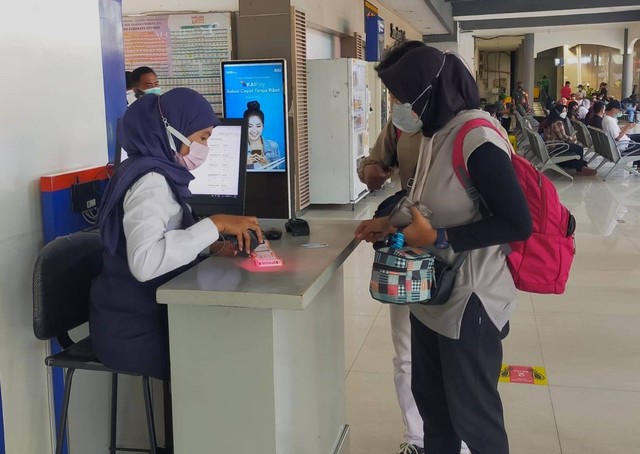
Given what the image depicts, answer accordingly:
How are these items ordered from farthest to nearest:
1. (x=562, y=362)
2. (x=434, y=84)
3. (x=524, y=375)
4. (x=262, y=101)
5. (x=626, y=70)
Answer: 1. (x=626, y=70)
2. (x=262, y=101)
3. (x=562, y=362)
4. (x=524, y=375)
5. (x=434, y=84)

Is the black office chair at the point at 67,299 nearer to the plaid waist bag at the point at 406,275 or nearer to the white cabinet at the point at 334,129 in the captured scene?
the plaid waist bag at the point at 406,275

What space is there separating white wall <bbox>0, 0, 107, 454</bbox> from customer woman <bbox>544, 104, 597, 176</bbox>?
9.84 metres

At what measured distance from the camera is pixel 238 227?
5.96ft

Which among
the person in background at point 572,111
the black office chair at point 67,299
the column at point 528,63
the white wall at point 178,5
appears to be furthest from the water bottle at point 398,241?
the column at point 528,63

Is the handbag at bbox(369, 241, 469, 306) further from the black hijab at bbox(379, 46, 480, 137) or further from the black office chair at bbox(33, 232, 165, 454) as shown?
the black office chair at bbox(33, 232, 165, 454)

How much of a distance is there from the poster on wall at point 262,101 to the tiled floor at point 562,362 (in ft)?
5.12

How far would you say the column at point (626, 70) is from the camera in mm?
22297

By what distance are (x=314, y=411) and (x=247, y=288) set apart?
77cm

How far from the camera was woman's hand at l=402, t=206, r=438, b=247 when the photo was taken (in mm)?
1764

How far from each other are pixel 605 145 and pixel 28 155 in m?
9.74

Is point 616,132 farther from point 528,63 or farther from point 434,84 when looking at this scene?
point 528,63

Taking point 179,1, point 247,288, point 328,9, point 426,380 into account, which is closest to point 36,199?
point 247,288

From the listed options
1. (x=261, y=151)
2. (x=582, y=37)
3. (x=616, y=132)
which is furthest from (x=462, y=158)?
(x=582, y=37)

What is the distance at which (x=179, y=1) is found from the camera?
6.96 metres
